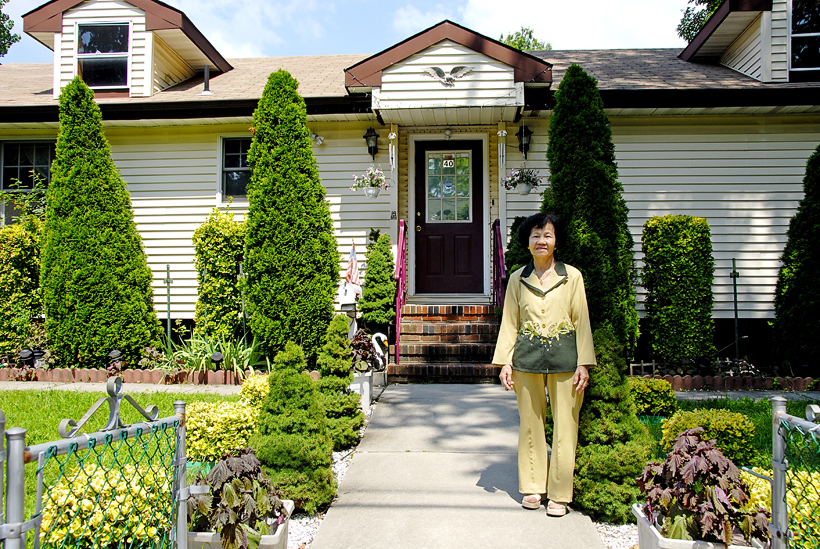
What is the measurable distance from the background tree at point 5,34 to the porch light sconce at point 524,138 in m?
28.5

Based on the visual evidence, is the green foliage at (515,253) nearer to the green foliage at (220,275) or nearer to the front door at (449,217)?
the front door at (449,217)

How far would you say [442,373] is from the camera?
7.01 m

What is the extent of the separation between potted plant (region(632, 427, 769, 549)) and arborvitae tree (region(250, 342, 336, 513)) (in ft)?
6.45

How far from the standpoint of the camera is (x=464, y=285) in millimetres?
8938

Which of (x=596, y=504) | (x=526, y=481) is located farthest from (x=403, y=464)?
(x=596, y=504)

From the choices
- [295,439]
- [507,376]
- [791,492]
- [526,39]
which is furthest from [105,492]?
[526,39]

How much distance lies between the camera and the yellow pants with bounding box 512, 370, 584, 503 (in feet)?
11.2

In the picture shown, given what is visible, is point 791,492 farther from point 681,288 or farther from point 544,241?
point 681,288

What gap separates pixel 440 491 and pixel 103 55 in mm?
9586

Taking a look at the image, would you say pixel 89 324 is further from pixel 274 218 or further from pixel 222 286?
pixel 274 218

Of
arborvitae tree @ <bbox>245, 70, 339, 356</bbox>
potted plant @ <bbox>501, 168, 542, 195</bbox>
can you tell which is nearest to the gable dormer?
arborvitae tree @ <bbox>245, 70, 339, 356</bbox>

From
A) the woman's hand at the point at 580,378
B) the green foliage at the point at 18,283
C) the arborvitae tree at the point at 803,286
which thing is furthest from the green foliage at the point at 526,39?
the woman's hand at the point at 580,378

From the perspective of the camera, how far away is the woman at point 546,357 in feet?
11.2

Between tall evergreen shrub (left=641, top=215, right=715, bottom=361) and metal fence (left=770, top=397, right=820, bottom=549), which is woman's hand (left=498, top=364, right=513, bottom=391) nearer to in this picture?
metal fence (left=770, top=397, right=820, bottom=549)
